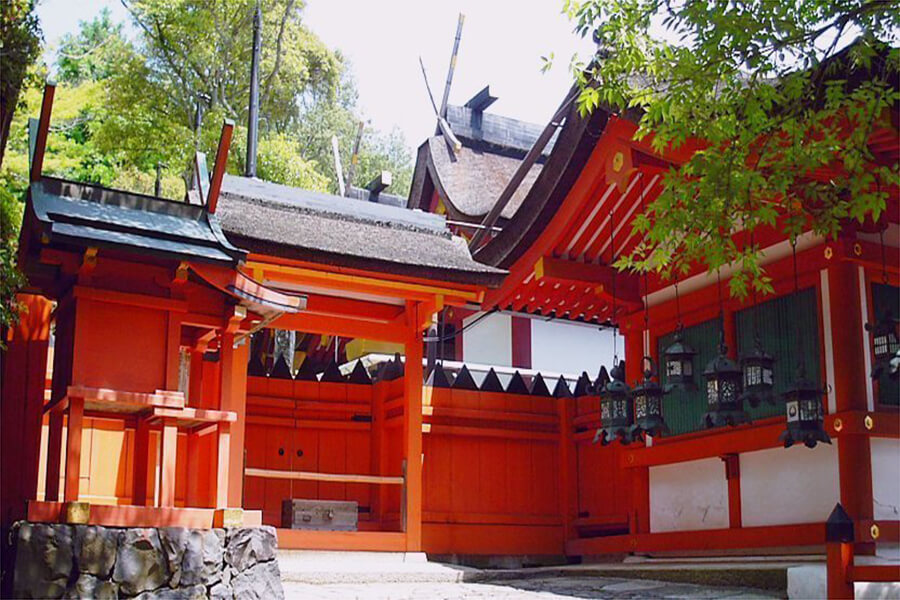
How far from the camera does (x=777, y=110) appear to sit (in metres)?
7.36

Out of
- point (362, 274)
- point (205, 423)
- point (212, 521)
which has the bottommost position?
point (212, 521)

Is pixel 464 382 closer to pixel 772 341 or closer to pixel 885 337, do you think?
pixel 772 341

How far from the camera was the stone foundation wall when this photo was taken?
678 centimetres

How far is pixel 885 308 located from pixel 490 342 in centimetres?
1079

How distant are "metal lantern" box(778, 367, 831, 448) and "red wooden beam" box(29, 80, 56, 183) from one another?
6289mm

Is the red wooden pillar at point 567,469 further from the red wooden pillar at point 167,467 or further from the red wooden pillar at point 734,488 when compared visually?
the red wooden pillar at point 167,467

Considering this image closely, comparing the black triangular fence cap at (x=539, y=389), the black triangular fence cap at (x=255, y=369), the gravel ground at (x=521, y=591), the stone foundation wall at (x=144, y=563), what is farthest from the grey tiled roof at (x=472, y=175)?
the stone foundation wall at (x=144, y=563)

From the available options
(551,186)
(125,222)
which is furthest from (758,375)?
(125,222)

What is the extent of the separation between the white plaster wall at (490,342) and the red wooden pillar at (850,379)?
9.77 meters

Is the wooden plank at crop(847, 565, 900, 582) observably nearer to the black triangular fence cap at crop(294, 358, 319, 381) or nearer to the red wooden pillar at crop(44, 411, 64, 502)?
the red wooden pillar at crop(44, 411, 64, 502)

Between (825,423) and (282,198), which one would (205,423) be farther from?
(825,423)

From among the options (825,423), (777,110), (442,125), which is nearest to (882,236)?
(825,423)

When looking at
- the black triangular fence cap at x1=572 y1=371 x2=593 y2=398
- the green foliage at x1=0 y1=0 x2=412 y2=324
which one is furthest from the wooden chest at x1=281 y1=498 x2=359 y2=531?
the green foliage at x1=0 y1=0 x2=412 y2=324

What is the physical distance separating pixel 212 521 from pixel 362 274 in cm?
365
